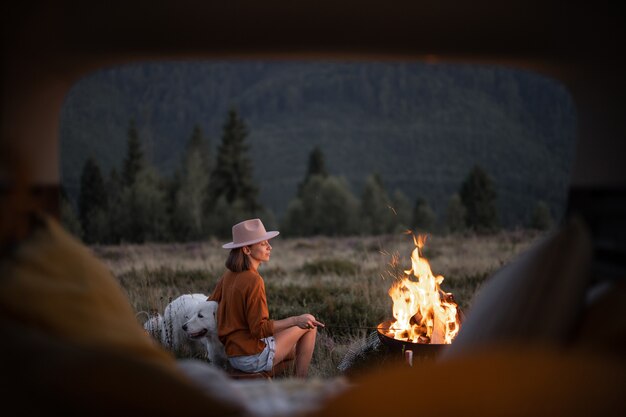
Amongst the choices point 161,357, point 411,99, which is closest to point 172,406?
point 161,357

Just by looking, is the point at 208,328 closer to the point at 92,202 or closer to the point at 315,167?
the point at 92,202

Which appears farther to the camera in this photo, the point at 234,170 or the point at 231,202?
the point at 234,170

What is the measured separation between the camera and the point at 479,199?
56.9ft

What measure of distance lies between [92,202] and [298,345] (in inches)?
466

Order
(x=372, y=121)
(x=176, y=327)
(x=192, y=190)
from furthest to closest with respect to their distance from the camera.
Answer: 1. (x=372, y=121)
2. (x=192, y=190)
3. (x=176, y=327)

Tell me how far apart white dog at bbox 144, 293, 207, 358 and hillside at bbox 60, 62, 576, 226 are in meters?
11.7

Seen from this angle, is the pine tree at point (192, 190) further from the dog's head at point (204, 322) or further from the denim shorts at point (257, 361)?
the denim shorts at point (257, 361)

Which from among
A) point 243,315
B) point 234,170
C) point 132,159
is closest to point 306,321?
point 243,315

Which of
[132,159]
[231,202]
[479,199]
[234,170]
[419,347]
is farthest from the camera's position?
[234,170]

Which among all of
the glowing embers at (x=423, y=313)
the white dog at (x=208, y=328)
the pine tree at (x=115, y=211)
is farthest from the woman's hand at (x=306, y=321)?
the pine tree at (x=115, y=211)

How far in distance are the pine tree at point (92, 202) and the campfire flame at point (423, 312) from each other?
11.4m

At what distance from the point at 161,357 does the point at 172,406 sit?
0.31 m

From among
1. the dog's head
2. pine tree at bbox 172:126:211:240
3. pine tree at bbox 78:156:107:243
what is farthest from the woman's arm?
pine tree at bbox 172:126:211:240

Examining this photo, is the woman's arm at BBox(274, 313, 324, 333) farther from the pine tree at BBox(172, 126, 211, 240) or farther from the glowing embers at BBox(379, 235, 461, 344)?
the pine tree at BBox(172, 126, 211, 240)
